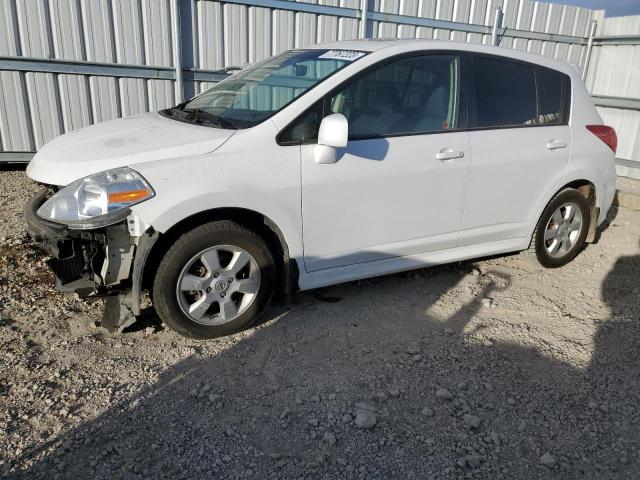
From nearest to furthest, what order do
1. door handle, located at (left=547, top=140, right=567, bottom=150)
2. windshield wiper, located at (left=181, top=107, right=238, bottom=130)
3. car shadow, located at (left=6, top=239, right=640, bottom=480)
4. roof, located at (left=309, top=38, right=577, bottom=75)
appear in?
car shadow, located at (left=6, top=239, right=640, bottom=480), windshield wiper, located at (left=181, top=107, right=238, bottom=130), roof, located at (left=309, top=38, right=577, bottom=75), door handle, located at (left=547, top=140, right=567, bottom=150)

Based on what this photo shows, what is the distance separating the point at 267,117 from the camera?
342 centimetres

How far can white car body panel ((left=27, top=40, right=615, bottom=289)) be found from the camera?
10.4 ft

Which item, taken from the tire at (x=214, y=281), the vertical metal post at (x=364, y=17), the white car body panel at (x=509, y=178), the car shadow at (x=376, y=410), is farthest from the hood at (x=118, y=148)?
the vertical metal post at (x=364, y=17)

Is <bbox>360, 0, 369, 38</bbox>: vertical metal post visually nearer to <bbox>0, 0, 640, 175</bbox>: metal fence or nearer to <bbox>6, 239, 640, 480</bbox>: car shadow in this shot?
<bbox>0, 0, 640, 175</bbox>: metal fence

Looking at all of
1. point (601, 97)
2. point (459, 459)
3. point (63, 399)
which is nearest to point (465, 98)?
point (459, 459)

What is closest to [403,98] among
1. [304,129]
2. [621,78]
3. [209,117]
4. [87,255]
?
[304,129]

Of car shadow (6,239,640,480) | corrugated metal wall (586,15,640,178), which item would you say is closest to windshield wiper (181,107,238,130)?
car shadow (6,239,640,480)

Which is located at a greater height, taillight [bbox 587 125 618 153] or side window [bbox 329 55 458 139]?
side window [bbox 329 55 458 139]

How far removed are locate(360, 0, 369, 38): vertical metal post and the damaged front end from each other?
604 cm

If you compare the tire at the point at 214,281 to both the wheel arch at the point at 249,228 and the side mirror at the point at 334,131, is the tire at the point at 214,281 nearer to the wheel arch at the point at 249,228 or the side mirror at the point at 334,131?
the wheel arch at the point at 249,228

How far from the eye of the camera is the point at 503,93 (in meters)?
4.26

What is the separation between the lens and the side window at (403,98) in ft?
11.9

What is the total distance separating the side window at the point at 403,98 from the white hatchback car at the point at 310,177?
0.03 feet

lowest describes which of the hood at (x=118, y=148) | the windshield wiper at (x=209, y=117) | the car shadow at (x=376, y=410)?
the car shadow at (x=376, y=410)
